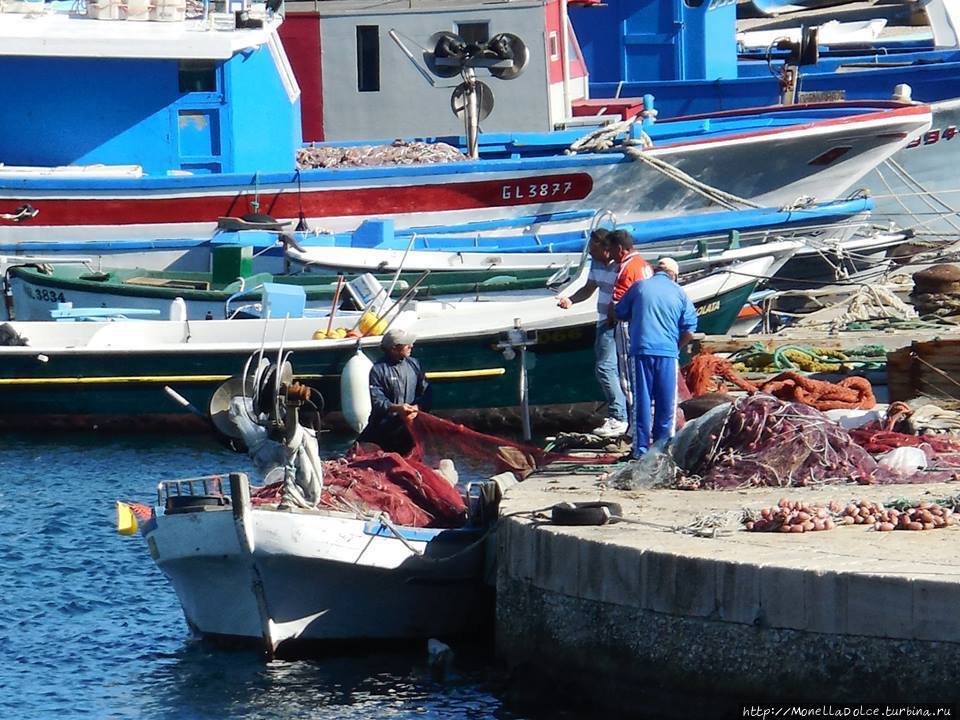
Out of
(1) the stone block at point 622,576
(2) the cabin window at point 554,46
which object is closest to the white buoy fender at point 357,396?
(1) the stone block at point 622,576

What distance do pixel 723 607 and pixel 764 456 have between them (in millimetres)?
1997

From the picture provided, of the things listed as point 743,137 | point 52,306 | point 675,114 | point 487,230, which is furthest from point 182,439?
point 675,114

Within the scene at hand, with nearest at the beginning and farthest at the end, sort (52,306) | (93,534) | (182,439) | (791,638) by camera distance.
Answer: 1. (791,638)
2. (93,534)
3. (182,439)
4. (52,306)

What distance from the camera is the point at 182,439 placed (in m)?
16.7

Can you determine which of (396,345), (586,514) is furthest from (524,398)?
(586,514)

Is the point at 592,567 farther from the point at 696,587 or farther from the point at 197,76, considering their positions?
the point at 197,76

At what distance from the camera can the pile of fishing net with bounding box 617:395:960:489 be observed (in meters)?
9.87

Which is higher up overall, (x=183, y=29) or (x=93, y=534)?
(x=183, y=29)

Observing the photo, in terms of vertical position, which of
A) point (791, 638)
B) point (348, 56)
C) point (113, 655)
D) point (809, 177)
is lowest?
point (113, 655)

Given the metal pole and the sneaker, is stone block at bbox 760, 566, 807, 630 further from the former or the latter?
the metal pole

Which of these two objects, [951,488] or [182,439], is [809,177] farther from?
[951,488]

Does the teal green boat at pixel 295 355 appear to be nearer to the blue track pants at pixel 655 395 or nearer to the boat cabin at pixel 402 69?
the blue track pants at pixel 655 395

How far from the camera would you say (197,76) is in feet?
67.5

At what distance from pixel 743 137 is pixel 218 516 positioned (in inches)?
512
